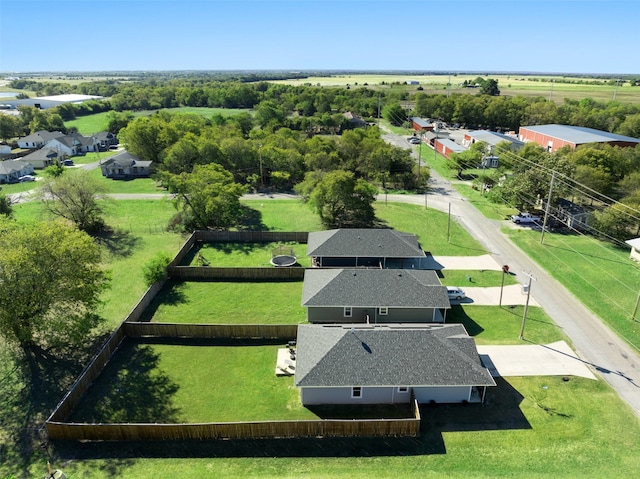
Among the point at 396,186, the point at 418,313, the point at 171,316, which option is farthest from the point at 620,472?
the point at 396,186

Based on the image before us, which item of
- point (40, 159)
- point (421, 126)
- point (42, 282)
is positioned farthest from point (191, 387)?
point (421, 126)

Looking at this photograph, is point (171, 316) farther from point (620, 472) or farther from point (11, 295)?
point (620, 472)

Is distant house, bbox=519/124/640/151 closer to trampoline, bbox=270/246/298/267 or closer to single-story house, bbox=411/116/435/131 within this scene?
single-story house, bbox=411/116/435/131

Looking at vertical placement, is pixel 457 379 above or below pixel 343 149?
below

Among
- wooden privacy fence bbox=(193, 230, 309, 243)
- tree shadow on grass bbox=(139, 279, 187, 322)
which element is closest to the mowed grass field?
tree shadow on grass bbox=(139, 279, 187, 322)

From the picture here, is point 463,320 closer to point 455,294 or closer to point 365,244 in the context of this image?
point 455,294

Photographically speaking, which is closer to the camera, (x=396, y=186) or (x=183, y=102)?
(x=396, y=186)

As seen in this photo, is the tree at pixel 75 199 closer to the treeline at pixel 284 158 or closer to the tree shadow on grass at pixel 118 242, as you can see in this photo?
the tree shadow on grass at pixel 118 242
